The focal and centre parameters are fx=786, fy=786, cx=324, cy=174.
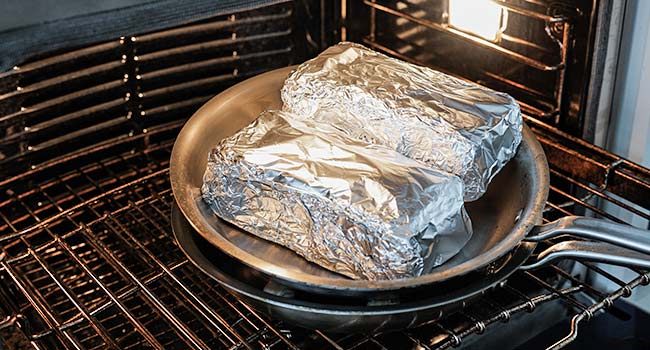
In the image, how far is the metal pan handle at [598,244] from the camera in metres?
0.80

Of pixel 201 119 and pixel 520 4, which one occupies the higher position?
pixel 520 4

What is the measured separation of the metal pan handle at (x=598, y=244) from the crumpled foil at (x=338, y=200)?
0.28ft

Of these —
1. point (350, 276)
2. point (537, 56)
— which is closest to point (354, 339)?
point (350, 276)

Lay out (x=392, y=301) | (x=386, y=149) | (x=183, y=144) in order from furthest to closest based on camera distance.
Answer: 1. (x=183, y=144)
2. (x=386, y=149)
3. (x=392, y=301)

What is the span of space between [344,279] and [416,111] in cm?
25

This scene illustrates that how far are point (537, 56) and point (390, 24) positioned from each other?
0.95 feet

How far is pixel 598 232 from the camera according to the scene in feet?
2.65

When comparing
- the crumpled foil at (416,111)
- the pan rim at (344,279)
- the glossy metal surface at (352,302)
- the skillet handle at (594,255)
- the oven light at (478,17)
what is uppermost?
the oven light at (478,17)

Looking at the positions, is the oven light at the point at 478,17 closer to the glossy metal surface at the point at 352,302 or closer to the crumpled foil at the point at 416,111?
the crumpled foil at the point at 416,111

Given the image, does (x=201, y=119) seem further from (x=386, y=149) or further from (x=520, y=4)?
(x=520, y=4)

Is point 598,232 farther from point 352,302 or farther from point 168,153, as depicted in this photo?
point 168,153

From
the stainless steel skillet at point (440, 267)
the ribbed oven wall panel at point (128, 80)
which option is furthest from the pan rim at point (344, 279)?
the ribbed oven wall panel at point (128, 80)

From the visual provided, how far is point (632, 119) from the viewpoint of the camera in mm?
1018

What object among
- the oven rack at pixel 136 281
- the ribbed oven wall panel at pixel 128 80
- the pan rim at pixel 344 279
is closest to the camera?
the pan rim at pixel 344 279
